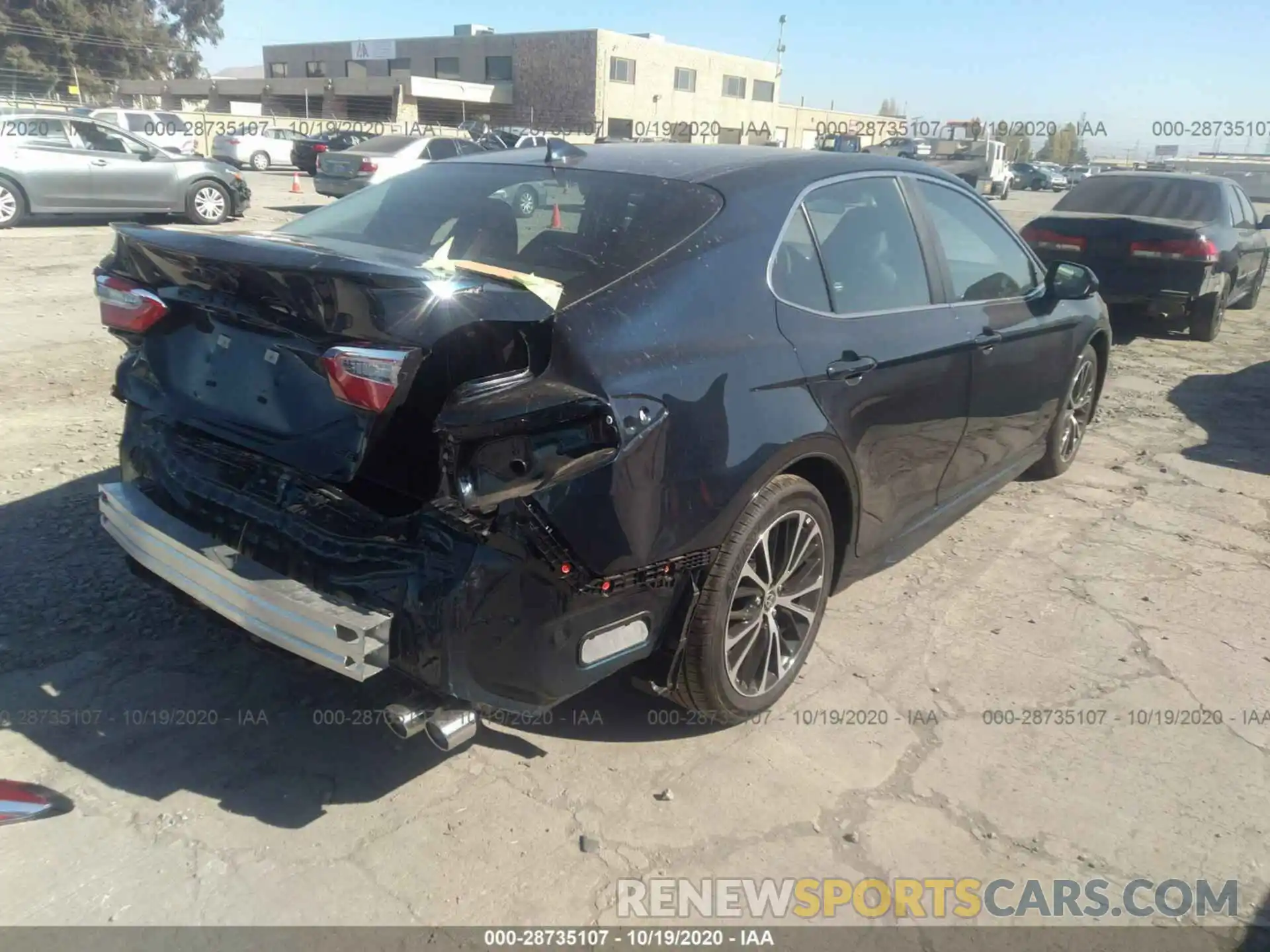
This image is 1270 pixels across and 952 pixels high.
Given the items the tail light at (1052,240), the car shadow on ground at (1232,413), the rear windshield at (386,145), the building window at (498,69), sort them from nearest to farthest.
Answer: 1. the car shadow on ground at (1232,413)
2. the tail light at (1052,240)
3. the rear windshield at (386,145)
4. the building window at (498,69)

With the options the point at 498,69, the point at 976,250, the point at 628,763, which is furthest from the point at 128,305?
the point at 498,69

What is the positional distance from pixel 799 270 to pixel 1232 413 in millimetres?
5782

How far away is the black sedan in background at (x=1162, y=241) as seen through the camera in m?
9.26

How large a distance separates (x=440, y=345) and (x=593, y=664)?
914mm

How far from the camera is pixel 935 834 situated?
278 cm

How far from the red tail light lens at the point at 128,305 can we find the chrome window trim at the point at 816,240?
6.15 ft

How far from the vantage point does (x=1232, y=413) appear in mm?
7352

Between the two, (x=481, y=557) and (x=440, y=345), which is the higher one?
(x=440, y=345)

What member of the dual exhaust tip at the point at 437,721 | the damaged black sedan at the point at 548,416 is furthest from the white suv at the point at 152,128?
the dual exhaust tip at the point at 437,721

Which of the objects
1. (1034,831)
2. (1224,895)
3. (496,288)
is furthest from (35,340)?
(1224,895)

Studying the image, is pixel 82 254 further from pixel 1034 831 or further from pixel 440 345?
pixel 1034 831

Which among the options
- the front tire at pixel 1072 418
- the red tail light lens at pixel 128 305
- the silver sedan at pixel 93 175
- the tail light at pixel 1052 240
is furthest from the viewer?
the silver sedan at pixel 93 175

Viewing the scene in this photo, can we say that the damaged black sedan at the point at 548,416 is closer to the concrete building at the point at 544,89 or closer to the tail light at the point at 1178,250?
the tail light at the point at 1178,250
